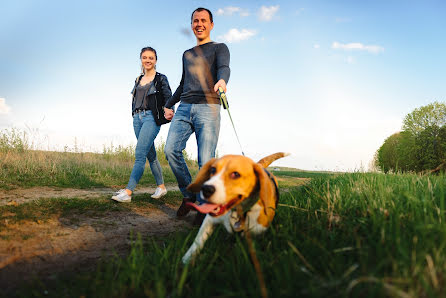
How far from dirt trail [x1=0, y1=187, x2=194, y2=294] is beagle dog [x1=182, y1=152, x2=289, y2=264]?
28.4 inches

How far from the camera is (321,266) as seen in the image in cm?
192

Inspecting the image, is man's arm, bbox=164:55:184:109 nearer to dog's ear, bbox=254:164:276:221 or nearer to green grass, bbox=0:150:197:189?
dog's ear, bbox=254:164:276:221

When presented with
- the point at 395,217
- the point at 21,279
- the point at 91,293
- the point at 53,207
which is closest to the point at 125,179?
the point at 53,207

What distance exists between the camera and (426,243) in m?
1.84

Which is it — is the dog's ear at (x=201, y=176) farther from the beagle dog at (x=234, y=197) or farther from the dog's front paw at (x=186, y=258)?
the dog's front paw at (x=186, y=258)

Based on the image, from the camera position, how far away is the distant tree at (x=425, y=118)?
14047mm

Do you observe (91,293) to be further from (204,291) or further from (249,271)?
(249,271)

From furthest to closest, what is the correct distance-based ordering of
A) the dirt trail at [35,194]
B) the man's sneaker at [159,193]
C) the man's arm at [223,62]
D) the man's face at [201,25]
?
the man's sneaker at [159,193] → the dirt trail at [35,194] → the man's face at [201,25] → the man's arm at [223,62]

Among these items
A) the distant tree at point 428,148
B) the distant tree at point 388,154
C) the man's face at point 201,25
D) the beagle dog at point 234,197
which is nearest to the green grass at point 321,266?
the beagle dog at point 234,197

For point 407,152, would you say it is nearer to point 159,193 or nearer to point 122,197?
point 159,193

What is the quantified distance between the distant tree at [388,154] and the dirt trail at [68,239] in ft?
52.9

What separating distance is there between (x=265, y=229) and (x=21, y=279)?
81.9 inches

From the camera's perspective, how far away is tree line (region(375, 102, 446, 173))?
13.3m

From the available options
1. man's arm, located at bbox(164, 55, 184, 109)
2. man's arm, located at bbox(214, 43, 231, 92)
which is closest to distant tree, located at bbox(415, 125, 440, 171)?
man's arm, located at bbox(214, 43, 231, 92)
